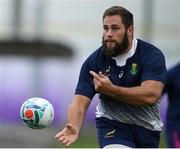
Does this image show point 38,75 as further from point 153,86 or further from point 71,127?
point 71,127

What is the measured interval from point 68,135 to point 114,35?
1.21m

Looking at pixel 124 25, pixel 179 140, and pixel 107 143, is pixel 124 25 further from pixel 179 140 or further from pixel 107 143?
pixel 179 140

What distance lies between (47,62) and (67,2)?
8206mm

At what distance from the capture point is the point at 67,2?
99.5 ft

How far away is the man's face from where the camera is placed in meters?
9.92

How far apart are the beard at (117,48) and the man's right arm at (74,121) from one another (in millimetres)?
644

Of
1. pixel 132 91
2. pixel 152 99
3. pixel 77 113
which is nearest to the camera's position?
pixel 132 91

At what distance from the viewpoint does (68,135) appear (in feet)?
31.9

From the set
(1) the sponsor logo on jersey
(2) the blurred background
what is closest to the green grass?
(2) the blurred background

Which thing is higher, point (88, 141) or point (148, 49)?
point (148, 49)

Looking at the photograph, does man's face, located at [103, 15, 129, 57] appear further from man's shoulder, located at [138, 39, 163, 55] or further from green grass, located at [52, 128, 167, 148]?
green grass, located at [52, 128, 167, 148]

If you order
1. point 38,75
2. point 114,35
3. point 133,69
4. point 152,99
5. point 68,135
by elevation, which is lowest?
point 38,75

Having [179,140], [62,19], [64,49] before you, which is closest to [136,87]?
[179,140]

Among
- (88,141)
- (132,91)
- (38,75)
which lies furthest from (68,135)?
(38,75)
